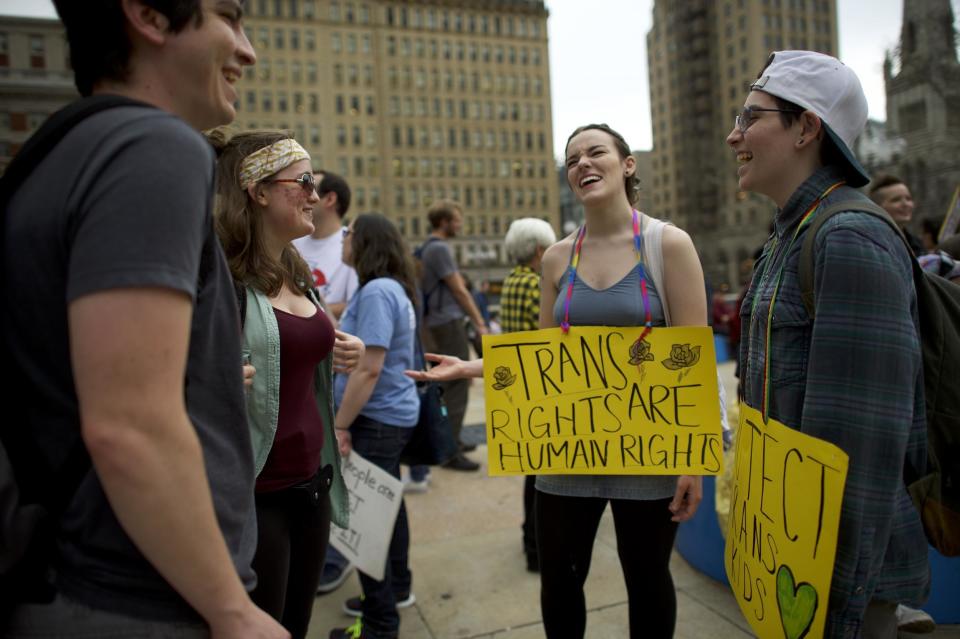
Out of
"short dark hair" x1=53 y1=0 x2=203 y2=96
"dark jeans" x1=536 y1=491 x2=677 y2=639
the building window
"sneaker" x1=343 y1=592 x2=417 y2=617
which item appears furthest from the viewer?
the building window

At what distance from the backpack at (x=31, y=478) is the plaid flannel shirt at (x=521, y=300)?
347 cm

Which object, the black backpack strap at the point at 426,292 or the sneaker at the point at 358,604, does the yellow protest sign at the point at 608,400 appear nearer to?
the sneaker at the point at 358,604

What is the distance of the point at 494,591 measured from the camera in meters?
3.59

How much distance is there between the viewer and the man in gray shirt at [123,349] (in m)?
0.89

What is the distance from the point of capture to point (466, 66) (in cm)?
7825

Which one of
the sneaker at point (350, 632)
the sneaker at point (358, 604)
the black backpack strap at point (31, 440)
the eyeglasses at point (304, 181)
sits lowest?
the sneaker at point (358, 604)

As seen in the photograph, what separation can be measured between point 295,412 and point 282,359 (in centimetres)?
18

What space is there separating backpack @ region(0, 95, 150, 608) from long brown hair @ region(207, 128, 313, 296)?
1.11 meters

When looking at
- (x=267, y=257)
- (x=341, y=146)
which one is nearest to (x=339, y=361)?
(x=267, y=257)

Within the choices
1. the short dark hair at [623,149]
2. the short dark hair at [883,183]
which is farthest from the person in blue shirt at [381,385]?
the short dark hair at [883,183]

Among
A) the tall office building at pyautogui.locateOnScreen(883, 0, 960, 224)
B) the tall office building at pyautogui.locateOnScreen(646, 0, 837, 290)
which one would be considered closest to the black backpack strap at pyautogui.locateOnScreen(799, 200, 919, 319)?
the tall office building at pyautogui.locateOnScreen(883, 0, 960, 224)

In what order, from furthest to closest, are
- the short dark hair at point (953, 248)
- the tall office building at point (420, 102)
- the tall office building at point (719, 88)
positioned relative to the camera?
the tall office building at point (420, 102), the tall office building at point (719, 88), the short dark hair at point (953, 248)

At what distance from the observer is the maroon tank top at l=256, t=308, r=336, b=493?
205cm

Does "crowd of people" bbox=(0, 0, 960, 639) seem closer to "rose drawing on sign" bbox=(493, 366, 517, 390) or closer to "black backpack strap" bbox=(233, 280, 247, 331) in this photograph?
"black backpack strap" bbox=(233, 280, 247, 331)
